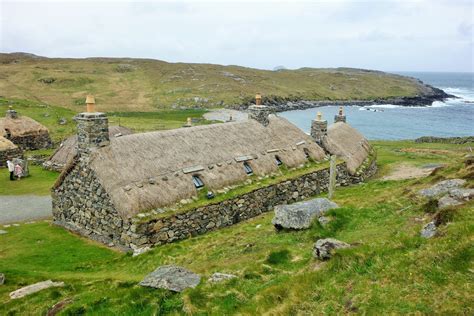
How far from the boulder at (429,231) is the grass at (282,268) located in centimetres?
31

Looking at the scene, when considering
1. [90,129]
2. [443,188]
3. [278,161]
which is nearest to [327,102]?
[278,161]

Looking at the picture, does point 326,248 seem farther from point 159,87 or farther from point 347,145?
point 159,87

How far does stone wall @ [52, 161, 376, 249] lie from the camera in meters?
19.0

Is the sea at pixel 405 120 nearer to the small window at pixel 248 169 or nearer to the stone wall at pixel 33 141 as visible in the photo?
the stone wall at pixel 33 141

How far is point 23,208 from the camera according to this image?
2605cm

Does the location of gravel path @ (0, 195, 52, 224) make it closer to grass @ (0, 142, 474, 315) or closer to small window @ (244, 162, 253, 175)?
grass @ (0, 142, 474, 315)

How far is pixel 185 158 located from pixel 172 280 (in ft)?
40.8

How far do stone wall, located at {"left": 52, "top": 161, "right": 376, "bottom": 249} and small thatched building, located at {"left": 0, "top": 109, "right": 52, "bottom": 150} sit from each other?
90.1ft

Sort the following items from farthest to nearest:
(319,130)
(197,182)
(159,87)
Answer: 1. (159,87)
2. (319,130)
3. (197,182)

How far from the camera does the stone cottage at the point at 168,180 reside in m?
19.5

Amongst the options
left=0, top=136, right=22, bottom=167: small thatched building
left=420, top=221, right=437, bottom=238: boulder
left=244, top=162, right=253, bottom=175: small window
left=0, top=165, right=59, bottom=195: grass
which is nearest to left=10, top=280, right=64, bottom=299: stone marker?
left=420, top=221, right=437, bottom=238: boulder

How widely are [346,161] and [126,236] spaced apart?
1941 centimetres

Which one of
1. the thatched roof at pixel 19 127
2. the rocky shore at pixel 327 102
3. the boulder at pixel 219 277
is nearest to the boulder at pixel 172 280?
the boulder at pixel 219 277

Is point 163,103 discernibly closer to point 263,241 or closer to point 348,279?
point 263,241
